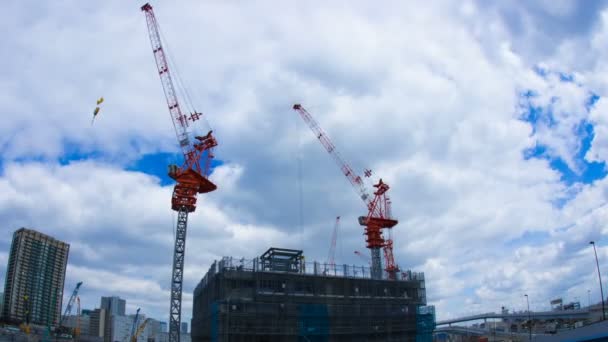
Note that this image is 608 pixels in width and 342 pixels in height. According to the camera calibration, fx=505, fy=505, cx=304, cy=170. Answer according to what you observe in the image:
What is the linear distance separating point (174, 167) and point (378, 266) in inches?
2353

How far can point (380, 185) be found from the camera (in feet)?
475

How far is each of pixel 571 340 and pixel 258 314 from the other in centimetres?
4794

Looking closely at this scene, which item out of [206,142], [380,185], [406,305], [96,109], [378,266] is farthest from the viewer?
[380,185]

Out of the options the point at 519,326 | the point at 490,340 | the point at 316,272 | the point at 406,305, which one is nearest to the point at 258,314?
the point at 316,272

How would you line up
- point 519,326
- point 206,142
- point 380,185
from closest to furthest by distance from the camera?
point 206,142 → point 380,185 → point 519,326

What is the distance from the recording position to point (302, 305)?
90750mm

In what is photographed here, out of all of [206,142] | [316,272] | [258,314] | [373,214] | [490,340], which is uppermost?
[206,142]

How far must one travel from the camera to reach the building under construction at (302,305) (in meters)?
86.4

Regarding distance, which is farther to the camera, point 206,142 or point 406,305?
point 206,142

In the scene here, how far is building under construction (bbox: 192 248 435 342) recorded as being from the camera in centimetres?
8638

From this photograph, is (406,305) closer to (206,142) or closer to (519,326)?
(206,142)

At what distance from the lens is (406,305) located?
103 metres

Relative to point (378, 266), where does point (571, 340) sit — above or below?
below

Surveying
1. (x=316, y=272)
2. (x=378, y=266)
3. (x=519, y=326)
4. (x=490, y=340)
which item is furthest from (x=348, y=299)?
(x=519, y=326)
